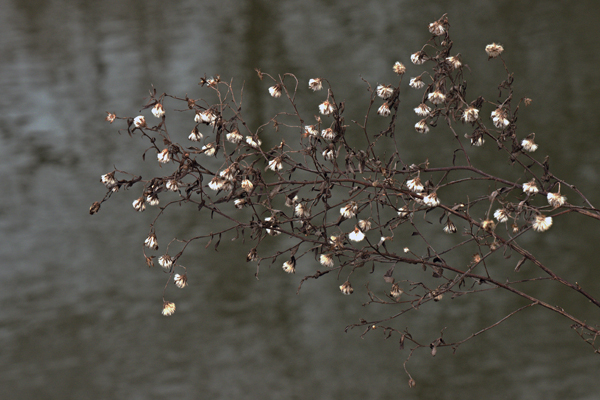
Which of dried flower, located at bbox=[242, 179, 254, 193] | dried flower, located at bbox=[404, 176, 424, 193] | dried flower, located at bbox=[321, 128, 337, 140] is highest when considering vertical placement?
dried flower, located at bbox=[321, 128, 337, 140]

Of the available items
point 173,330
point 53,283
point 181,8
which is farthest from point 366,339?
point 181,8

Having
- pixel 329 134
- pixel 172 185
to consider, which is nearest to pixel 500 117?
pixel 329 134

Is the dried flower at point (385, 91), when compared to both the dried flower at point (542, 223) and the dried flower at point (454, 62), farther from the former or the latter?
the dried flower at point (542, 223)

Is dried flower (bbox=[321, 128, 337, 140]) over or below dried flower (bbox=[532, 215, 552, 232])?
over

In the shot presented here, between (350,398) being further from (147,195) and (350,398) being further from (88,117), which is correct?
(88,117)

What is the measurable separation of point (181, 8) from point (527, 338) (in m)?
2.30

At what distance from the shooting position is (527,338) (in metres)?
2.43

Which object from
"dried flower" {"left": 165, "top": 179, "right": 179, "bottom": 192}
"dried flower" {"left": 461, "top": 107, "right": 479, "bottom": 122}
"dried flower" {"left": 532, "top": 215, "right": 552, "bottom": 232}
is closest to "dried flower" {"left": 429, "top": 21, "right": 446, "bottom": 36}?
"dried flower" {"left": 461, "top": 107, "right": 479, "bottom": 122}

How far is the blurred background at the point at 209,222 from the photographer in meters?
2.47

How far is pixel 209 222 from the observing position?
9.34 feet

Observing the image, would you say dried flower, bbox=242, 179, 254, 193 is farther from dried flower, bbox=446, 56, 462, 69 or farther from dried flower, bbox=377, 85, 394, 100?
dried flower, bbox=446, 56, 462, 69

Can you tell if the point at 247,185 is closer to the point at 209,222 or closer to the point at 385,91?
the point at 385,91

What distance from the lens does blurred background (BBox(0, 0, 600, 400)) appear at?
2475 mm

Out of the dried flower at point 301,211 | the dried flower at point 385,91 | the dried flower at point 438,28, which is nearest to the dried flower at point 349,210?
the dried flower at point 301,211
